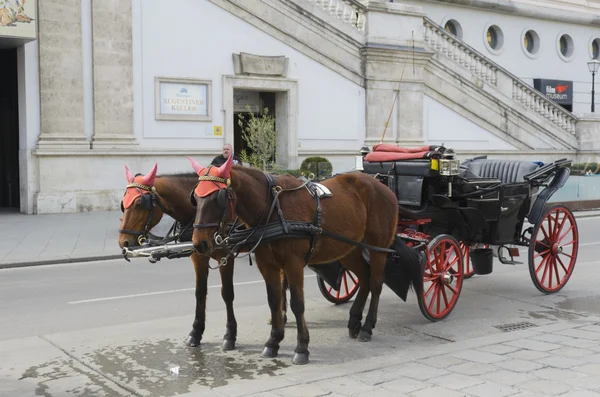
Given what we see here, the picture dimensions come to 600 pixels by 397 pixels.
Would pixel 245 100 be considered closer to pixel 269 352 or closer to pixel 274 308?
pixel 274 308

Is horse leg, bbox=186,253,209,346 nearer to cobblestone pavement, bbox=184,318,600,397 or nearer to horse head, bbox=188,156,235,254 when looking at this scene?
horse head, bbox=188,156,235,254

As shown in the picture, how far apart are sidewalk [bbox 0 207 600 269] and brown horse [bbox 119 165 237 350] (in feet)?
21.8

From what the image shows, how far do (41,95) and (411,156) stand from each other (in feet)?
43.3

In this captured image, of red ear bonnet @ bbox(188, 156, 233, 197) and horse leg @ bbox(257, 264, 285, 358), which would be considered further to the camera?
horse leg @ bbox(257, 264, 285, 358)

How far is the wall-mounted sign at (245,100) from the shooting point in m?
22.4

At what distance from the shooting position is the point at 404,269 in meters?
7.69

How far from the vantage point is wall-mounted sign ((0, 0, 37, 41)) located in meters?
17.6

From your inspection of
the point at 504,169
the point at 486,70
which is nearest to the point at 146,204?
the point at 504,169

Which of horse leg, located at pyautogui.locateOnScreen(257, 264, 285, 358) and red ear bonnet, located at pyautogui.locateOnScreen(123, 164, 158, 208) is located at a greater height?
red ear bonnet, located at pyautogui.locateOnScreen(123, 164, 158, 208)

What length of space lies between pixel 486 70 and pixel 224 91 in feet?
33.8

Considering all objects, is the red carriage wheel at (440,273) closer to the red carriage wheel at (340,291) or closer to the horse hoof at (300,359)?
the red carriage wheel at (340,291)

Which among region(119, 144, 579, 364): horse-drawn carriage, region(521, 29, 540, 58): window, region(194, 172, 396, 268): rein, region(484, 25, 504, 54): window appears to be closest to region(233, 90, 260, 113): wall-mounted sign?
region(119, 144, 579, 364): horse-drawn carriage

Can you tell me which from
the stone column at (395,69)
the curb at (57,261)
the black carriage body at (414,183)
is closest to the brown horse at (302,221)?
the black carriage body at (414,183)

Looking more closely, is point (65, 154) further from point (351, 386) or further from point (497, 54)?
point (497, 54)
